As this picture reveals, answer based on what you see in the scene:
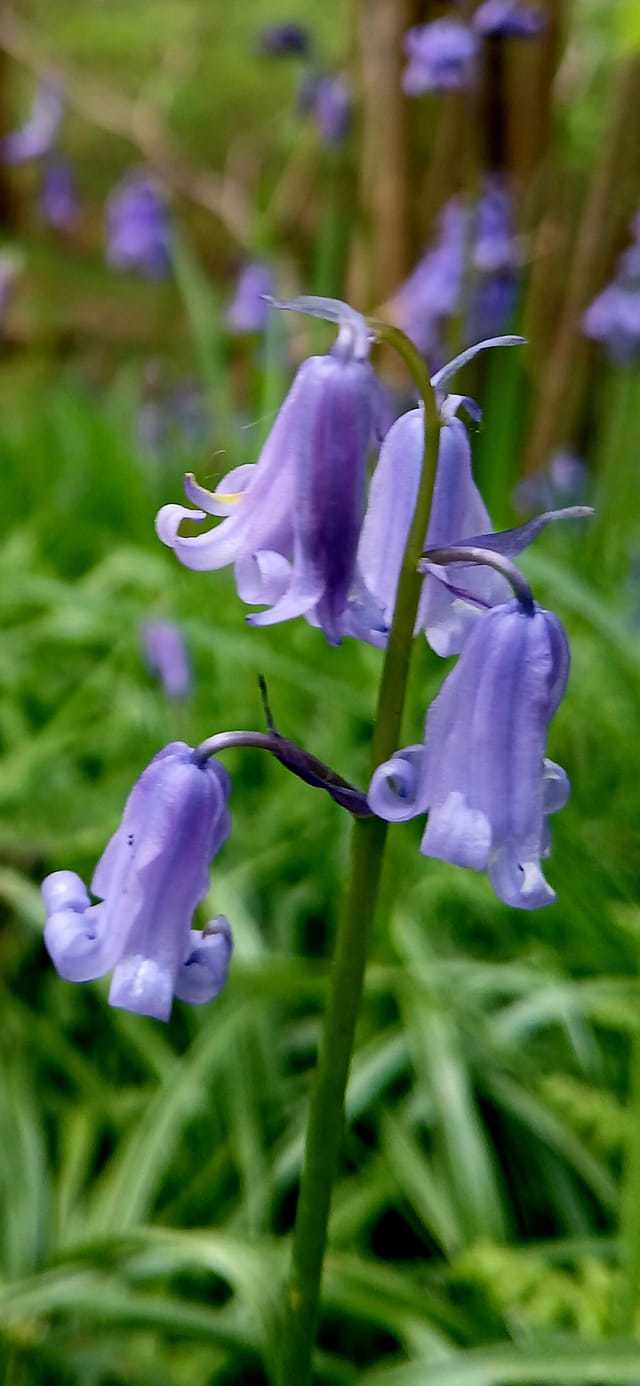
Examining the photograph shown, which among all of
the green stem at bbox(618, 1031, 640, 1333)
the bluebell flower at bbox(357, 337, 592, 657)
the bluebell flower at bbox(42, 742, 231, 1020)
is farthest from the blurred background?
the bluebell flower at bbox(42, 742, 231, 1020)

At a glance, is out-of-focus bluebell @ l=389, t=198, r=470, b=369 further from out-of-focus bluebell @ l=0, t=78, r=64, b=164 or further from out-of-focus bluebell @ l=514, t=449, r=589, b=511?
out-of-focus bluebell @ l=0, t=78, r=64, b=164

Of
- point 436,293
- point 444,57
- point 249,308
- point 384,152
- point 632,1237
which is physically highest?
point 444,57

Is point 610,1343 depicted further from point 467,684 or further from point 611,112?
point 611,112

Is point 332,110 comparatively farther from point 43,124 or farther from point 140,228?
point 43,124

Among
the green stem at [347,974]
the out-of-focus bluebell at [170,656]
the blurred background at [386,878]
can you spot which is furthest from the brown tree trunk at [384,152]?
the green stem at [347,974]

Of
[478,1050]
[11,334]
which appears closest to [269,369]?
[478,1050]

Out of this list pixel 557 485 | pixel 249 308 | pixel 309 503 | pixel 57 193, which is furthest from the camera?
pixel 57 193

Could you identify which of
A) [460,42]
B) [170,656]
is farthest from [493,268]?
[170,656]
